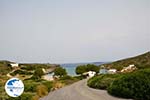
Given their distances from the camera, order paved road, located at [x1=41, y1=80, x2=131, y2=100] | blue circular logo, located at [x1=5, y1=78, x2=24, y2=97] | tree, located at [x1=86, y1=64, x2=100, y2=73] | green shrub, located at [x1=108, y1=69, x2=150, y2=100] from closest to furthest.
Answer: blue circular logo, located at [x1=5, y1=78, x2=24, y2=97]
green shrub, located at [x1=108, y1=69, x2=150, y2=100]
paved road, located at [x1=41, y1=80, x2=131, y2=100]
tree, located at [x1=86, y1=64, x2=100, y2=73]

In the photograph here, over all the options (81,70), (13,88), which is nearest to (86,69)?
(81,70)

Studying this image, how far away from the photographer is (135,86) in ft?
78.8

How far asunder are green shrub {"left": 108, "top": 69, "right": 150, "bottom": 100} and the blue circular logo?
11.9m

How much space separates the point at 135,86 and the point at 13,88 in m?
12.9

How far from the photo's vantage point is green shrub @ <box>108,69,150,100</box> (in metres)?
23.0

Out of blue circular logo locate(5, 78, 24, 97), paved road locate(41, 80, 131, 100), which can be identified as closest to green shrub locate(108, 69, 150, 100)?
paved road locate(41, 80, 131, 100)

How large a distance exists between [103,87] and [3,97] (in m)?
15.6

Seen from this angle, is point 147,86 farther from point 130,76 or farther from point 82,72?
point 82,72

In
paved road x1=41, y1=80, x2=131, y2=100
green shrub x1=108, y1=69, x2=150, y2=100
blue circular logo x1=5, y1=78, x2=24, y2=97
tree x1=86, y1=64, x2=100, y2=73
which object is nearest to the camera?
blue circular logo x1=5, y1=78, x2=24, y2=97

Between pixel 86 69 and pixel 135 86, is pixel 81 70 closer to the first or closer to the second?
pixel 86 69

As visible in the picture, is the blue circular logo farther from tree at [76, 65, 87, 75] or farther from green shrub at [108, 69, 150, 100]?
tree at [76, 65, 87, 75]

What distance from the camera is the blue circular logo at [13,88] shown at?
13023 mm

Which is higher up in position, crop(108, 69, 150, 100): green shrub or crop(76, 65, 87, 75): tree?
crop(76, 65, 87, 75): tree

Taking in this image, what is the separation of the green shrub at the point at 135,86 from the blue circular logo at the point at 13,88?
11928mm
